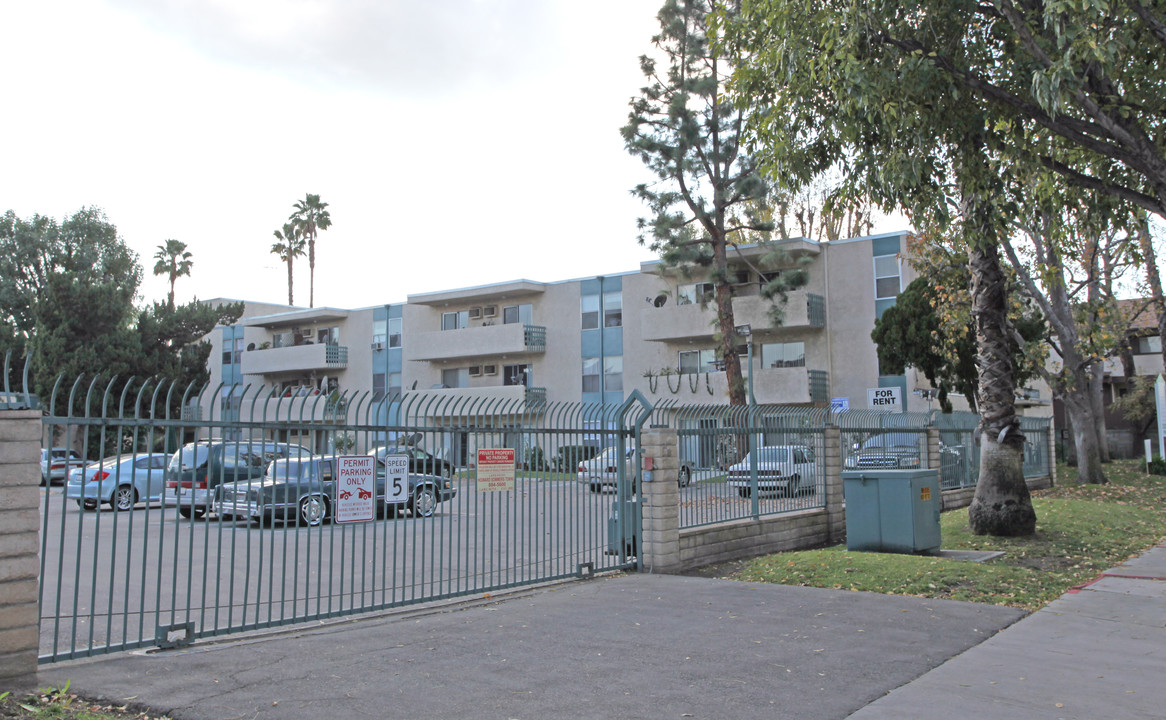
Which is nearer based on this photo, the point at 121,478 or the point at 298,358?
the point at 121,478

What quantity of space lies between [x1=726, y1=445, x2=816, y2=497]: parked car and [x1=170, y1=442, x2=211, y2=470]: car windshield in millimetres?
7447

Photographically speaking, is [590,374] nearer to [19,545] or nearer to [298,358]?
[298,358]

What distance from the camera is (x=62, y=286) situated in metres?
36.1

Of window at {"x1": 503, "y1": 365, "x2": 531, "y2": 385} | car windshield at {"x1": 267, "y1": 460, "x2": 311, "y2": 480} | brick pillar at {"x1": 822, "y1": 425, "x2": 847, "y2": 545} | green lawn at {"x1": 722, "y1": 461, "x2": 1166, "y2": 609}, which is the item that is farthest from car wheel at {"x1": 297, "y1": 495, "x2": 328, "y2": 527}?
window at {"x1": 503, "y1": 365, "x2": 531, "y2": 385}

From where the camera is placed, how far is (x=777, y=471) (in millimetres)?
13422

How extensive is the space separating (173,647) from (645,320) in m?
32.6

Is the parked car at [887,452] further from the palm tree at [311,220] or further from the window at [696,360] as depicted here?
the palm tree at [311,220]

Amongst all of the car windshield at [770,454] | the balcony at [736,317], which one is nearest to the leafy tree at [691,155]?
the balcony at [736,317]

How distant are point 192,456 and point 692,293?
33.3m

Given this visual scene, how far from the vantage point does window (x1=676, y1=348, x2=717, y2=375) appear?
38562 mm

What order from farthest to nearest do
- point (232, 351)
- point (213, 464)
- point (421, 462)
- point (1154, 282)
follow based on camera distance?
point (232, 351), point (1154, 282), point (421, 462), point (213, 464)

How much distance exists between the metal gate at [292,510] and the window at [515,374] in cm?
2950

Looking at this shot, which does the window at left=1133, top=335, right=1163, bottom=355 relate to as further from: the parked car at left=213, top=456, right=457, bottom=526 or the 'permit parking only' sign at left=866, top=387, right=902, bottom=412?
the parked car at left=213, top=456, right=457, bottom=526

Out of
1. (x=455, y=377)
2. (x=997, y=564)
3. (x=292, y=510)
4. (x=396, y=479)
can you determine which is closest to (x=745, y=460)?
(x=997, y=564)
